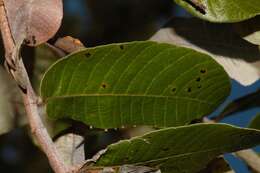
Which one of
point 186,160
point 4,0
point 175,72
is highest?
point 4,0

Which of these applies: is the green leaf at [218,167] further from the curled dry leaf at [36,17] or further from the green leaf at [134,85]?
the curled dry leaf at [36,17]

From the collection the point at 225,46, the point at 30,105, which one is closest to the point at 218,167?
the point at 225,46

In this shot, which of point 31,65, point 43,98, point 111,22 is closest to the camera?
point 43,98

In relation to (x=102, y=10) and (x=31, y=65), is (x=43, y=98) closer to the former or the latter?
(x=31, y=65)

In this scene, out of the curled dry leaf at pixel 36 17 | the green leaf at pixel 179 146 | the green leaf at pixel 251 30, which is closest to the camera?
the green leaf at pixel 179 146

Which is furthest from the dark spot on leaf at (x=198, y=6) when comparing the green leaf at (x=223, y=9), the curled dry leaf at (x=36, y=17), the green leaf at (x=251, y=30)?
the curled dry leaf at (x=36, y=17)

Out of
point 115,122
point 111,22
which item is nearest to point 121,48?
point 115,122

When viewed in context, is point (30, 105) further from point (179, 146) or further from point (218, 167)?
point (218, 167)
